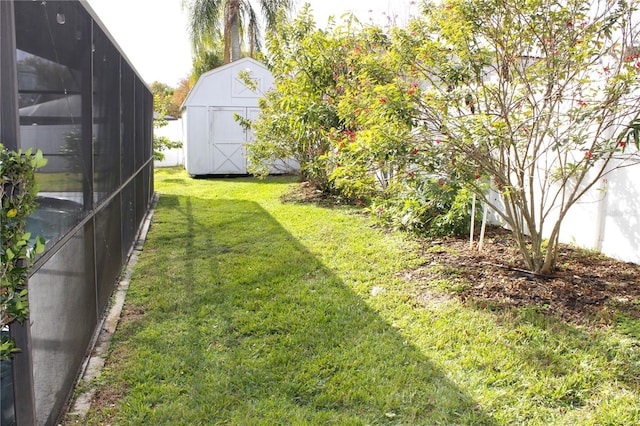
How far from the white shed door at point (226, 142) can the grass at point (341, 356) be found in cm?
1077

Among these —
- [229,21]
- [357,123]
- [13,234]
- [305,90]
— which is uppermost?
[229,21]

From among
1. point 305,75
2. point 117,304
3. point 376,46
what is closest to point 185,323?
point 117,304

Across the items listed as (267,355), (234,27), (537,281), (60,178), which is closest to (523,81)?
(537,281)

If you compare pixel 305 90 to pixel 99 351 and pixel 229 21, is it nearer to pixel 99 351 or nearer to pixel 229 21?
pixel 99 351

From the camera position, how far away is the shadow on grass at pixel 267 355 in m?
2.73

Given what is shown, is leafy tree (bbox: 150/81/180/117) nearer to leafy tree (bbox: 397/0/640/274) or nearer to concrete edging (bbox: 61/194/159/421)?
concrete edging (bbox: 61/194/159/421)

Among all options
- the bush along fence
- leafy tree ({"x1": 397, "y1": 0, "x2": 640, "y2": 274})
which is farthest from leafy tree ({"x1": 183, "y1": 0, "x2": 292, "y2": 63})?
the bush along fence

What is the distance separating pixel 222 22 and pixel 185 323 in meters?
18.4

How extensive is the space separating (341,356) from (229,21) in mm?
18624

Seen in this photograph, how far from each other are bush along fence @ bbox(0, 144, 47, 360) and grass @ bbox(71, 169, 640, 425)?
1.27 metres

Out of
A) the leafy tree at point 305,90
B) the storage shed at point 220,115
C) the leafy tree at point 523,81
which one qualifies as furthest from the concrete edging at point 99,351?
the storage shed at point 220,115

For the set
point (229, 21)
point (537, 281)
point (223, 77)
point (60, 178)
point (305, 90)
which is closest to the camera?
point (60, 178)

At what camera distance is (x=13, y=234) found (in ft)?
5.36

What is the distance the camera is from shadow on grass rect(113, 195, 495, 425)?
2732 mm
